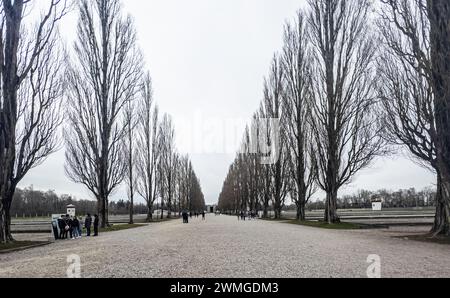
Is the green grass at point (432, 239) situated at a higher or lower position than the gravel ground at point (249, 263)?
lower

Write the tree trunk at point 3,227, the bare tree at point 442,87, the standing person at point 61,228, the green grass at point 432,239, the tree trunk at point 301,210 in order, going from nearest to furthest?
1. the green grass at point 432,239
2. the bare tree at point 442,87
3. the tree trunk at point 3,227
4. the standing person at point 61,228
5. the tree trunk at point 301,210

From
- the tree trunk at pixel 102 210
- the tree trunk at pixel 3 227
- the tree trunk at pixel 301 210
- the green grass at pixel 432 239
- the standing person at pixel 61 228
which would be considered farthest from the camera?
the tree trunk at pixel 301 210

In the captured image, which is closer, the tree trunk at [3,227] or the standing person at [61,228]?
the tree trunk at [3,227]

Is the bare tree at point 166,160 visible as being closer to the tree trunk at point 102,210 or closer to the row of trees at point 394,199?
the tree trunk at point 102,210

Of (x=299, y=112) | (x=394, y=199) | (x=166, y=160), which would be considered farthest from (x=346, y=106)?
(x=394, y=199)

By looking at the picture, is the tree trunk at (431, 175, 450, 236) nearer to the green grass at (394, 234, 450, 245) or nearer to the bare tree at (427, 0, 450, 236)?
the bare tree at (427, 0, 450, 236)

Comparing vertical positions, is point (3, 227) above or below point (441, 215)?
below

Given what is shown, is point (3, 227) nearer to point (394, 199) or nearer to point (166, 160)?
point (166, 160)

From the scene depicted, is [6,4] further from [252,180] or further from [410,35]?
[252,180]

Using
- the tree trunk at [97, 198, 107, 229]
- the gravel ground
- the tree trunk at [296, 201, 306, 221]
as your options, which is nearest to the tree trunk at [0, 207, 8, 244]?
the gravel ground

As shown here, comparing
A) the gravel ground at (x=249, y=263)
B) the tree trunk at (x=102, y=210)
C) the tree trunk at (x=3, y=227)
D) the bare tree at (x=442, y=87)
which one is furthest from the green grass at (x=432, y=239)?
the tree trunk at (x=102, y=210)

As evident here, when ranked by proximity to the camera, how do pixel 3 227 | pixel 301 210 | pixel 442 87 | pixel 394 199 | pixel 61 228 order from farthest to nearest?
1. pixel 394 199
2. pixel 301 210
3. pixel 61 228
4. pixel 3 227
5. pixel 442 87
